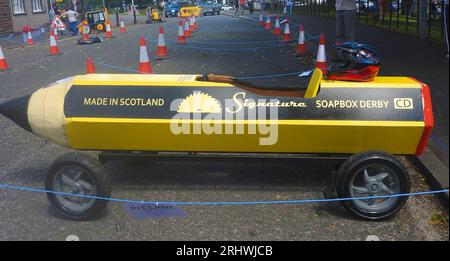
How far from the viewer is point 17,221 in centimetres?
391

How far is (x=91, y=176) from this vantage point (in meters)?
3.77

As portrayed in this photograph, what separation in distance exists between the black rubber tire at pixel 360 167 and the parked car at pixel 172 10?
46744 mm

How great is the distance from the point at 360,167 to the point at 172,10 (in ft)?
156

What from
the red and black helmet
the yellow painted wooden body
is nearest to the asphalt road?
the yellow painted wooden body

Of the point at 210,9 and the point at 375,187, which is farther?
the point at 210,9

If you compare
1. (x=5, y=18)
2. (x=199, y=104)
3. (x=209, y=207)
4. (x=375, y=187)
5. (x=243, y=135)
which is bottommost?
(x=209, y=207)

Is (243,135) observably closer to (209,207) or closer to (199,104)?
(199,104)

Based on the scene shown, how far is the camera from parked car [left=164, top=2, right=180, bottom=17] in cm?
4878

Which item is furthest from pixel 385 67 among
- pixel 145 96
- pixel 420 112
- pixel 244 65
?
pixel 145 96

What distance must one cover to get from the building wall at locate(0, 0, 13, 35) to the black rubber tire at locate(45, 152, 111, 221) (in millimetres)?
25418

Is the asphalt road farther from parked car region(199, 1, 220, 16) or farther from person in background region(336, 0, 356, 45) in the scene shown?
parked car region(199, 1, 220, 16)

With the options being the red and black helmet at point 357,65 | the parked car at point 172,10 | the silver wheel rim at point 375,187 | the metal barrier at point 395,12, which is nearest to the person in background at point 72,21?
the metal barrier at point 395,12

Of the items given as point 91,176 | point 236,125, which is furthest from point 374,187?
point 91,176

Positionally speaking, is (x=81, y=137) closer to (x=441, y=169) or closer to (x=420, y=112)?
(x=420, y=112)
